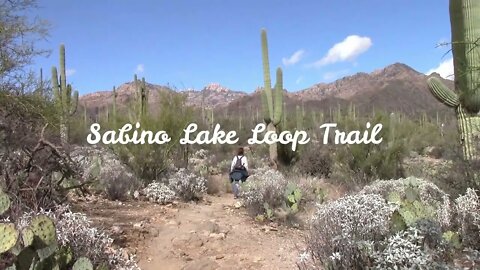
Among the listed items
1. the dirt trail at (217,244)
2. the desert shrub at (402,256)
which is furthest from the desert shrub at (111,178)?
the desert shrub at (402,256)

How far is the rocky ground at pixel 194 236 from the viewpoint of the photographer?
6469 mm

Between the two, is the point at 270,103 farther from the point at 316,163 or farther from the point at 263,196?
the point at 263,196

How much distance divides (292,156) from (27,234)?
13.0 m

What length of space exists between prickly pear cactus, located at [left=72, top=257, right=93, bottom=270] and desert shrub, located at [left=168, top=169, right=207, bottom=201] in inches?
256

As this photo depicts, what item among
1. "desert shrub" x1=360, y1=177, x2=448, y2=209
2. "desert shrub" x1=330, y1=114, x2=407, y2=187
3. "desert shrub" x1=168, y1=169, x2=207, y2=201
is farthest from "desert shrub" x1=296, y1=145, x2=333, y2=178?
"desert shrub" x1=360, y1=177, x2=448, y2=209

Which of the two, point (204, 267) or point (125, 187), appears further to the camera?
point (125, 187)

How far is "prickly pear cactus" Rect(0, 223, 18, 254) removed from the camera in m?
4.11

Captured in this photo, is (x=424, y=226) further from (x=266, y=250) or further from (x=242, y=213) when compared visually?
(x=242, y=213)

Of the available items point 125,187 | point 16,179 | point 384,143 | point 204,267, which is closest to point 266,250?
point 204,267

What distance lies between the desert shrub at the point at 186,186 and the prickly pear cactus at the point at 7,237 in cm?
680

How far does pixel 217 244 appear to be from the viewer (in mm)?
7191

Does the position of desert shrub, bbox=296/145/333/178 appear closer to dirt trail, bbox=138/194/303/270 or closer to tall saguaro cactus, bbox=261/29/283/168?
tall saguaro cactus, bbox=261/29/283/168

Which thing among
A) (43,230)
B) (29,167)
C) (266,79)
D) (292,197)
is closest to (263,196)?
(292,197)

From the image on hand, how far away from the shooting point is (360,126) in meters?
15.7
